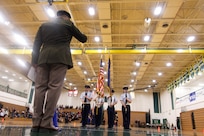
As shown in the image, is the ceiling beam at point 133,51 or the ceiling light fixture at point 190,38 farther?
the ceiling beam at point 133,51

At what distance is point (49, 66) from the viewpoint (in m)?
1.98

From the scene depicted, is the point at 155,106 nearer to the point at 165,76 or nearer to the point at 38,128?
the point at 165,76

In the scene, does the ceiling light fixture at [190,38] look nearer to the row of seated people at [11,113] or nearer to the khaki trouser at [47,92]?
the khaki trouser at [47,92]

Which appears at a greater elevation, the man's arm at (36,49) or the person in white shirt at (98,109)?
the man's arm at (36,49)

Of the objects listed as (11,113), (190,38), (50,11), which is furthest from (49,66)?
(11,113)

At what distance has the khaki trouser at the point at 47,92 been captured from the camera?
183 centimetres

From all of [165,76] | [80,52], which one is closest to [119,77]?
[165,76]

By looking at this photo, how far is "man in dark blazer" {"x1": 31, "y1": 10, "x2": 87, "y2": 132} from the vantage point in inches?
72.7

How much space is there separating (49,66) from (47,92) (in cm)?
30

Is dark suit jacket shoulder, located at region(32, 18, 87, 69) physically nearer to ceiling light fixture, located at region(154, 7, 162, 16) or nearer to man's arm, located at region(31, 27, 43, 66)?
man's arm, located at region(31, 27, 43, 66)

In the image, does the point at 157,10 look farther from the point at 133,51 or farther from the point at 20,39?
the point at 20,39

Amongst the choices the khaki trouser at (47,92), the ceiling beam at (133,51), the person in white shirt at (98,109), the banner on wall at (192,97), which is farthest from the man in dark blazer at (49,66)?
the banner on wall at (192,97)

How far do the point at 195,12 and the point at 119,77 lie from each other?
477 inches

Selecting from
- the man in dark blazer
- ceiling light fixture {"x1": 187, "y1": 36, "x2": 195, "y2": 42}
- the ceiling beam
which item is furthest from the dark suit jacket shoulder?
ceiling light fixture {"x1": 187, "y1": 36, "x2": 195, "y2": 42}
